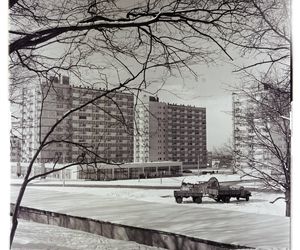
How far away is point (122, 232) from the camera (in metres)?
1.53

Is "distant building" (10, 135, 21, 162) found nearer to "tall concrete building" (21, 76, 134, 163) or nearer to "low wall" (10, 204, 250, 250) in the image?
"tall concrete building" (21, 76, 134, 163)

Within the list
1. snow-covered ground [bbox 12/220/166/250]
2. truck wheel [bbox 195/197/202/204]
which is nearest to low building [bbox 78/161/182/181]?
truck wheel [bbox 195/197/202/204]

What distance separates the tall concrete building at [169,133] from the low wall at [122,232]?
0.29 meters

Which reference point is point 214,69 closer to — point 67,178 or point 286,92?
point 286,92

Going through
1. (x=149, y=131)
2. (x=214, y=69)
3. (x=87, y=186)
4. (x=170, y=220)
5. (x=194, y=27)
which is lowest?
(x=170, y=220)

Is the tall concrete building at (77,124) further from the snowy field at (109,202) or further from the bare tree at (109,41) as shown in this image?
the snowy field at (109,202)

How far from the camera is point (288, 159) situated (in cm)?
155

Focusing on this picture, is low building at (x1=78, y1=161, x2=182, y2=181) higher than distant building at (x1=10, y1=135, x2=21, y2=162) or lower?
lower

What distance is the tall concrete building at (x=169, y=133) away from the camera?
1594mm

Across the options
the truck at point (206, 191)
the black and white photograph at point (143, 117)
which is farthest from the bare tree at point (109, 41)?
the truck at point (206, 191)

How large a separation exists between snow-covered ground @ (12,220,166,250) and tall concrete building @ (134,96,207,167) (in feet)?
1.14

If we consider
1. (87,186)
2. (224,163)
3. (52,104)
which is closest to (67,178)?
(87,186)

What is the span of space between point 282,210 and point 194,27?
0.82 metres

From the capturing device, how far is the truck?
5.11ft
